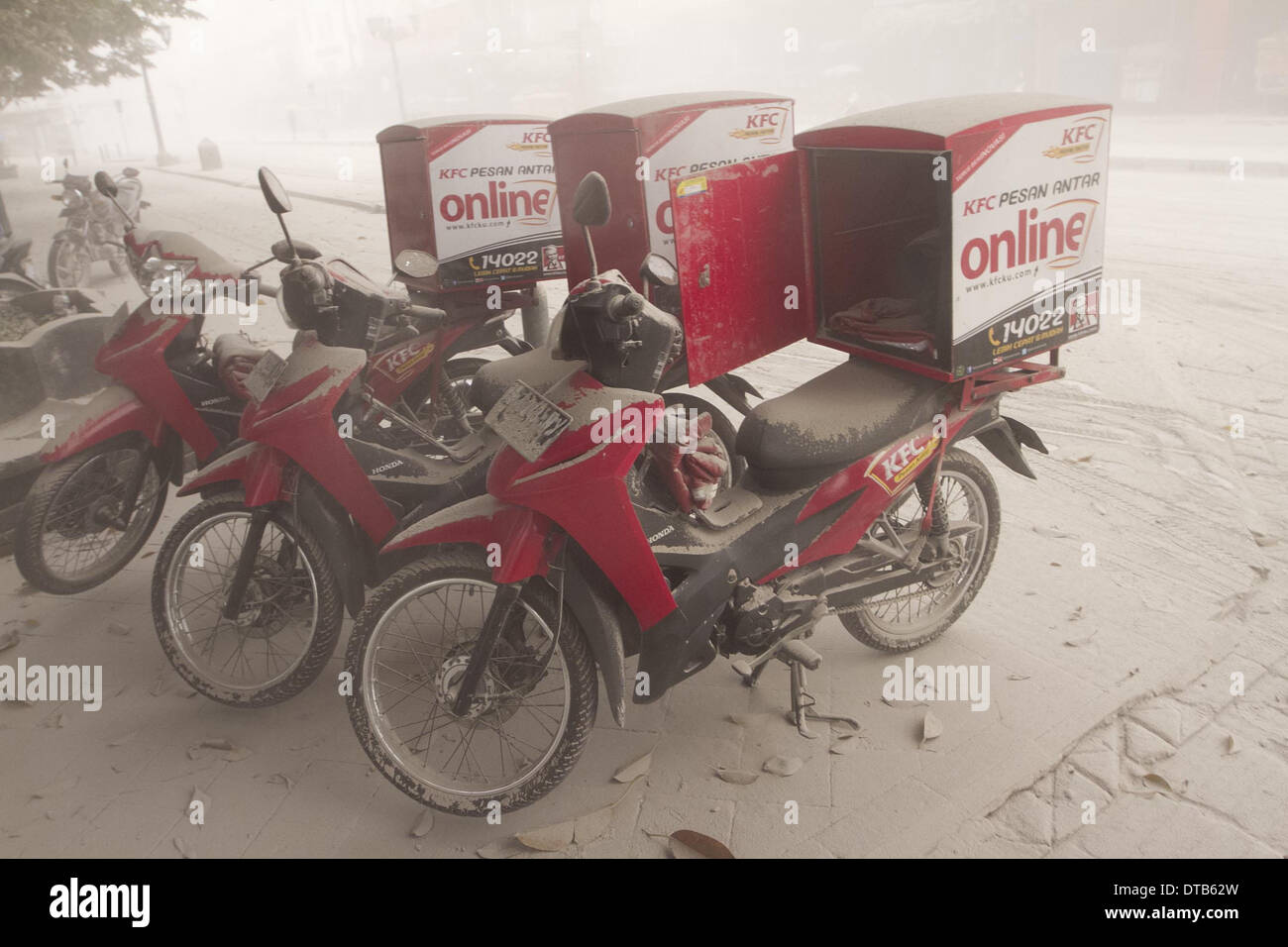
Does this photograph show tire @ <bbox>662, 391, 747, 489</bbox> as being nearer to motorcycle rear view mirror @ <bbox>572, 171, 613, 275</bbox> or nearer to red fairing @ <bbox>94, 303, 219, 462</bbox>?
motorcycle rear view mirror @ <bbox>572, 171, 613, 275</bbox>

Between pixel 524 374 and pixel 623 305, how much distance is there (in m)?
0.49

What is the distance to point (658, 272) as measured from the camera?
278 centimetres

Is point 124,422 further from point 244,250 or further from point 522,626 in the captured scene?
point 244,250

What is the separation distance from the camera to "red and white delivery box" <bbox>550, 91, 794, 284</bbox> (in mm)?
4266

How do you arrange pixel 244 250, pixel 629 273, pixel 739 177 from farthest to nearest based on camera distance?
pixel 244 250
pixel 629 273
pixel 739 177

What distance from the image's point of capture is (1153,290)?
26.2ft

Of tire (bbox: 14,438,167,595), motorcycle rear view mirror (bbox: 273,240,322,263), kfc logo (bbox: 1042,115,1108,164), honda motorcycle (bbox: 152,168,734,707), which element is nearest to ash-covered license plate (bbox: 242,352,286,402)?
honda motorcycle (bbox: 152,168,734,707)

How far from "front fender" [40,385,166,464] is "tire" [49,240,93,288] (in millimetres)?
7526

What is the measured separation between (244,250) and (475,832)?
11.6m

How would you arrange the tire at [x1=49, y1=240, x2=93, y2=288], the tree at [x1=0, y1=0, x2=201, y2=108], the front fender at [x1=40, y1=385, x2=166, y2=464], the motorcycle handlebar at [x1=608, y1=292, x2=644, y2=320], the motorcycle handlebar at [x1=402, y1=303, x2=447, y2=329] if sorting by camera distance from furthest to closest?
the tree at [x1=0, y1=0, x2=201, y2=108] → the tire at [x1=49, y1=240, x2=93, y2=288] → the front fender at [x1=40, y1=385, x2=166, y2=464] → the motorcycle handlebar at [x1=402, y1=303, x2=447, y2=329] → the motorcycle handlebar at [x1=608, y1=292, x2=644, y2=320]

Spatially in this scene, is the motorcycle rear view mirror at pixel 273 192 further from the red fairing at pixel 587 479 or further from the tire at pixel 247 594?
the red fairing at pixel 587 479

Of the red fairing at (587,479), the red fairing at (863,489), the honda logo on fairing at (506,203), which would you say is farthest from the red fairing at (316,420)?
the honda logo on fairing at (506,203)

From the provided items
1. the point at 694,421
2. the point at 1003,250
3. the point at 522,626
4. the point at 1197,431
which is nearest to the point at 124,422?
the point at 522,626

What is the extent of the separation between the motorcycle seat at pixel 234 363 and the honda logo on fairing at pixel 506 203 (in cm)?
132
